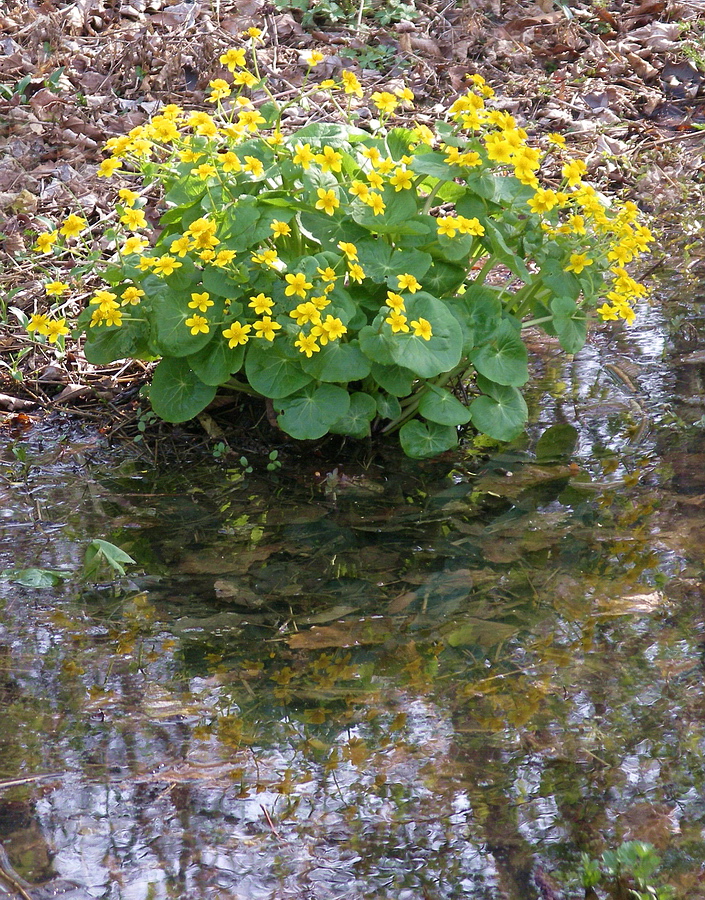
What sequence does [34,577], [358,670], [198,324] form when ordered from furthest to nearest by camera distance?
[198,324], [34,577], [358,670]

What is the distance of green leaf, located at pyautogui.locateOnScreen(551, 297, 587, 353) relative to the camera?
107 inches

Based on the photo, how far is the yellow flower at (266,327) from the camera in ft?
8.34

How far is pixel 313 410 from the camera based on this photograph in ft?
8.91

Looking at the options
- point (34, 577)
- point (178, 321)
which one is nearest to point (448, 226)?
point (178, 321)

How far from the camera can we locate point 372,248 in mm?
2688

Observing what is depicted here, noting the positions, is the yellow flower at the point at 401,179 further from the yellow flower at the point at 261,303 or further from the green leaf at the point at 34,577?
the green leaf at the point at 34,577

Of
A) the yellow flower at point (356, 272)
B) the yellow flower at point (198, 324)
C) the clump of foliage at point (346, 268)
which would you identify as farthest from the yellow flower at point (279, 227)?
the yellow flower at point (198, 324)

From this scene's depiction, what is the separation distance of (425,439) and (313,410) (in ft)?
1.22

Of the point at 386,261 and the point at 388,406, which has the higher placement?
the point at 386,261

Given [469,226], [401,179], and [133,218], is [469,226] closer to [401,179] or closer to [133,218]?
[401,179]

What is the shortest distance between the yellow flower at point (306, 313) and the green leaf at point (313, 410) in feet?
0.97

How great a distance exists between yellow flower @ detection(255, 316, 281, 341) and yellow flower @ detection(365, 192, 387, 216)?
436 millimetres

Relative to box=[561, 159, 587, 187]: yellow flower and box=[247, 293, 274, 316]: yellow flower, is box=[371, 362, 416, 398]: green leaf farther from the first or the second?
box=[561, 159, 587, 187]: yellow flower

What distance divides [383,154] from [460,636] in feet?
5.23
